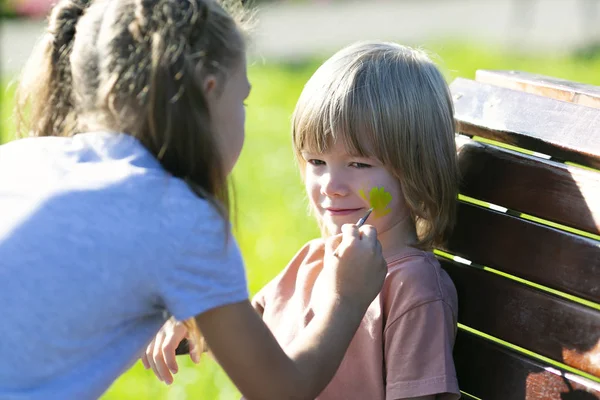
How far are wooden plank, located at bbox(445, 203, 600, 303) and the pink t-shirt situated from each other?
12 cm

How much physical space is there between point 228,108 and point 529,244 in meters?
0.72

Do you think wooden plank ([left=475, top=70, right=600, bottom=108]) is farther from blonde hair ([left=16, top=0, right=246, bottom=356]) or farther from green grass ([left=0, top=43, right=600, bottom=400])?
blonde hair ([left=16, top=0, right=246, bottom=356])

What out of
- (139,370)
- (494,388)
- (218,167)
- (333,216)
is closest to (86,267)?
(218,167)

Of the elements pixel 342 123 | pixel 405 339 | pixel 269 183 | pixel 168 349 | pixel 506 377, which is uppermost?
pixel 342 123

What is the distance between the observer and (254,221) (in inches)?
197

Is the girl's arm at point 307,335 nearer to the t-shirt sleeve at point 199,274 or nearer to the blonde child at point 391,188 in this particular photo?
the t-shirt sleeve at point 199,274

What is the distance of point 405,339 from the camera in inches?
77.5

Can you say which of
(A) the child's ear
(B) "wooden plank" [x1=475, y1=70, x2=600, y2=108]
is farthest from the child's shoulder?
(A) the child's ear

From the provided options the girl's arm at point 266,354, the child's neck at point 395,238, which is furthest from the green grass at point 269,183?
the child's neck at point 395,238

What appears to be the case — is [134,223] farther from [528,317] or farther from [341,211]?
[528,317]

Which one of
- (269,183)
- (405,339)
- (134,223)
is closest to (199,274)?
(134,223)

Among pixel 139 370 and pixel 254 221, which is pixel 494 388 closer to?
pixel 139 370

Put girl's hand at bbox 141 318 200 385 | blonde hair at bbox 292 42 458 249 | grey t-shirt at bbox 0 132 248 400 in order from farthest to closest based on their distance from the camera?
1. girl's hand at bbox 141 318 200 385
2. blonde hair at bbox 292 42 458 249
3. grey t-shirt at bbox 0 132 248 400

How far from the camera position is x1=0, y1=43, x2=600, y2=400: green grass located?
342 centimetres
